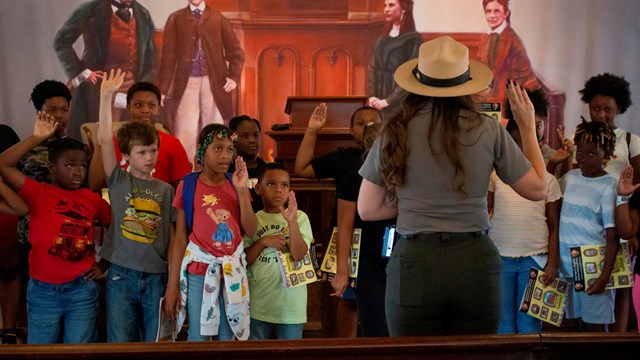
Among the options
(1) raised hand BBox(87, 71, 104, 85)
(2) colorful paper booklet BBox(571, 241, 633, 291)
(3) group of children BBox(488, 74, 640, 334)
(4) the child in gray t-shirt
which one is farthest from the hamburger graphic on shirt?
(1) raised hand BBox(87, 71, 104, 85)

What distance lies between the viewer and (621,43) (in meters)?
8.09

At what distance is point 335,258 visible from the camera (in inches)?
145

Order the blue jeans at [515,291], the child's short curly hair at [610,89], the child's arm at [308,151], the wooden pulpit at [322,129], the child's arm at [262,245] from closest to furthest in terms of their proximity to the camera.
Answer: the child's arm at [262,245]
the blue jeans at [515,291]
the child's arm at [308,151]
the child's short curly hair at [610,89]
the wooden pulpit at [322,129]

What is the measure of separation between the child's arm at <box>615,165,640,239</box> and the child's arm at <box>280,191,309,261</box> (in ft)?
5.17

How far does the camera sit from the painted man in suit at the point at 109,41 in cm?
777

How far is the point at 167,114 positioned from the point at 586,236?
5.07 m

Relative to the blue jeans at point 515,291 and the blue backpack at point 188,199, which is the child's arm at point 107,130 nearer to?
the blue backpack at point 188,199

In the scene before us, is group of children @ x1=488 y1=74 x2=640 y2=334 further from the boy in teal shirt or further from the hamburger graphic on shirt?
the hamburger graphic on shirt

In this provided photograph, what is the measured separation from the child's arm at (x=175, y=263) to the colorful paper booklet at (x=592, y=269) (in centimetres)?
193

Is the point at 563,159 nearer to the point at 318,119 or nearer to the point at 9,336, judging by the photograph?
the point at 318,119

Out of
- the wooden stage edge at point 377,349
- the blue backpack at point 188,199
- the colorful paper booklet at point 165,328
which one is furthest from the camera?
the blue backpack at point 188,199

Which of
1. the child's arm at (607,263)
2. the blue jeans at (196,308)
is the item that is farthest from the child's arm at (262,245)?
the child's arm at (607,263)

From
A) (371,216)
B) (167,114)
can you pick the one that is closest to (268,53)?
(167,114)

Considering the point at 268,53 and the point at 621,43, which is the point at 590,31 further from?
the point at 268,53
